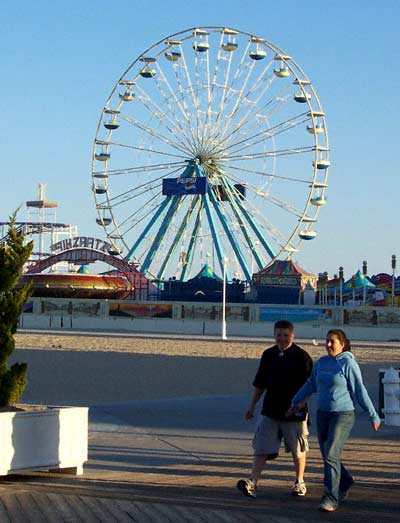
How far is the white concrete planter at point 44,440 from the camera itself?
7398mm

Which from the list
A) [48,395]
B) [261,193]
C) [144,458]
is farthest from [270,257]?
[144,458]

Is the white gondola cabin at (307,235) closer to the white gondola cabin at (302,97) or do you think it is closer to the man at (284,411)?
the white gondola cabin at (302,97)

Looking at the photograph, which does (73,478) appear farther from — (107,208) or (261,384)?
(107,208)

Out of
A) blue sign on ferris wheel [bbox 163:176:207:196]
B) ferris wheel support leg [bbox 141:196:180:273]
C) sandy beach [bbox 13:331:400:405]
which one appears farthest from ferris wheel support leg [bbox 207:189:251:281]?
sandy beach [bbox 13:331:400:405]

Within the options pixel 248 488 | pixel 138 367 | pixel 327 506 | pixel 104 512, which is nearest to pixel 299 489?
pixel 248 488

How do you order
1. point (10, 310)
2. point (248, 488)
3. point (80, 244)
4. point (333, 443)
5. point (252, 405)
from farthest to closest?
point (80, 244), point (10, 310), point (252, 405), point (248, 488), point (333, 443)

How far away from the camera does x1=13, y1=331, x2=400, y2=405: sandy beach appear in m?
15.8

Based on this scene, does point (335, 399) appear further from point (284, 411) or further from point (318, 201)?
point (318, 201)

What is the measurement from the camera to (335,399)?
6.61 m

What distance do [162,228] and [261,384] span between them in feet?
145

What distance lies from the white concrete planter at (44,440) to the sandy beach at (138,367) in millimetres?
5790

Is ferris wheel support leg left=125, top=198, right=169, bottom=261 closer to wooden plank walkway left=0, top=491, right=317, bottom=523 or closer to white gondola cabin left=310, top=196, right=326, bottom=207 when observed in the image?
white gondola cabin left=310, top=196, right=326, bottom=207

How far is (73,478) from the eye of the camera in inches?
306

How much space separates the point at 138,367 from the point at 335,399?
598 inches
